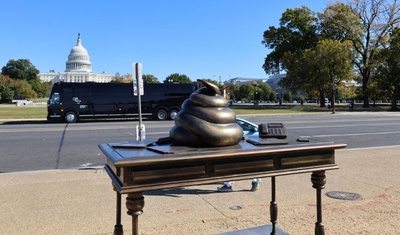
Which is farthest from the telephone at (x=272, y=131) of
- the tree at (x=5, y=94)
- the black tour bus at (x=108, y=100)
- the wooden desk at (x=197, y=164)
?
the tree at (x=5, y=94)

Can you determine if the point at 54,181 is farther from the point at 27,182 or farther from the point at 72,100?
the point at 72,100

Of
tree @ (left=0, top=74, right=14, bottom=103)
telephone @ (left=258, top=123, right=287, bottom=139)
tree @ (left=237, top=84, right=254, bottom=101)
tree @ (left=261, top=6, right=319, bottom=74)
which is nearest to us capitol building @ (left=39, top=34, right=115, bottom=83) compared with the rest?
tree @ (left=0, top=74, right=14, bottom=103)

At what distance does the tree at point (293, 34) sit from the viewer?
57.8 metres

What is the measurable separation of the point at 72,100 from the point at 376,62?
42.7m

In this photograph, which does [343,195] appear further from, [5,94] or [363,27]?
[5,94]

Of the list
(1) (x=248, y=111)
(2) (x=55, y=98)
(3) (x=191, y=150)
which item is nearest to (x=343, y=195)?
(3) (x=191, y=150)

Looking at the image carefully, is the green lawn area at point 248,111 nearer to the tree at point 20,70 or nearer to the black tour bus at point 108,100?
the black tour bus at point 108,100

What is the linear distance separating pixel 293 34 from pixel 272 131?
192 feet

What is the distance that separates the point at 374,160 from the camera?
28.2ft

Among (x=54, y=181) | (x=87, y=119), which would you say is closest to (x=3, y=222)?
(x=54, y=181)

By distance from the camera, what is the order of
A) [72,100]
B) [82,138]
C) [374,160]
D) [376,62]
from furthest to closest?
1. [376,62]
2. [72,100]
3. [82,138]
4. [374,160]

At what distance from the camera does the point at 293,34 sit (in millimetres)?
58594

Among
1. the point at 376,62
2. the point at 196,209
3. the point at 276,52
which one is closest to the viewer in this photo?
the point at 196,209

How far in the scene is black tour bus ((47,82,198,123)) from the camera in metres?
24.8
